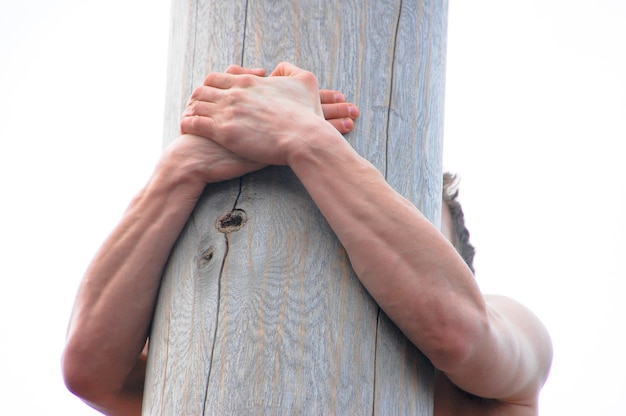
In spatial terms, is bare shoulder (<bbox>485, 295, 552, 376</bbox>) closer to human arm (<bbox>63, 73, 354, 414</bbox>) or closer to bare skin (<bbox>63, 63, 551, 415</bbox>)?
bare skin (<bbox>63, 63, 551, 415</bbox>)

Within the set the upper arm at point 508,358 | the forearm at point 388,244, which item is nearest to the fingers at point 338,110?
the forearm at point 388,244

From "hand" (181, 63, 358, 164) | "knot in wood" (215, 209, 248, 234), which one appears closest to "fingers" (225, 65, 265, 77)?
"hand" (181, 63, 358, 164)

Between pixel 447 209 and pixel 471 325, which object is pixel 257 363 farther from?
pixel 447 209

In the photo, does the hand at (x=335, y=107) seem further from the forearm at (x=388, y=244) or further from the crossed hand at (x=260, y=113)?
the forearm at (x=388, y=244)

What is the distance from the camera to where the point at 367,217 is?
7.19 ft

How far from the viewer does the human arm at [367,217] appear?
7.20ft

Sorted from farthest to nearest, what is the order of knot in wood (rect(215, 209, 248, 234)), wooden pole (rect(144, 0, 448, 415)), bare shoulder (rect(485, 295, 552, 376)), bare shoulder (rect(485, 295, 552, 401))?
bare shoulder (rect(485, 295, 552, 376))
bare shoulder (rect(485, 295, 552, 401))
knot in wood (rect(215, 209, 248, 234))
wooden pole (rect(144, 0, 448, 415))

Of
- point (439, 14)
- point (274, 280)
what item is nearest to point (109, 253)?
point (274, 280)

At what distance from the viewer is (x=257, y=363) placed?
2.16 metres

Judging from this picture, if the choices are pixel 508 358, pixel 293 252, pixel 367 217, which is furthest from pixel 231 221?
pixel 508 358

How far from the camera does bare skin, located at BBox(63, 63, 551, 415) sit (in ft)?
7.22

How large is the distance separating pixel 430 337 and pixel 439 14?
88cm

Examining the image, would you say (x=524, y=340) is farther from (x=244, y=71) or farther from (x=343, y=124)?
(x=244, y=71)

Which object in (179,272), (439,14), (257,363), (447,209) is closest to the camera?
(257,363)
